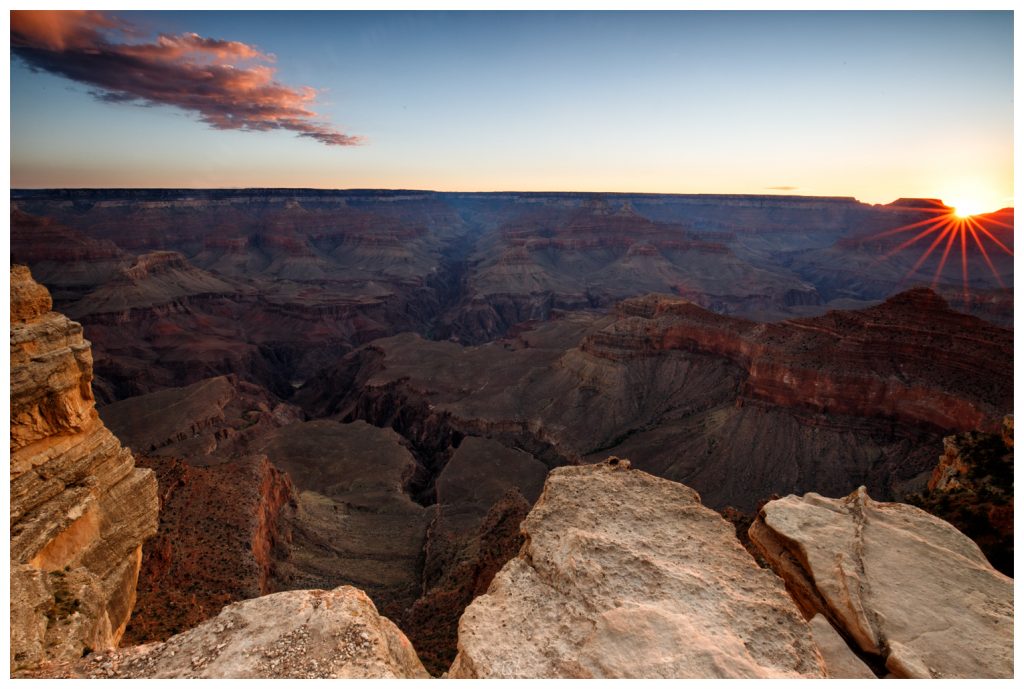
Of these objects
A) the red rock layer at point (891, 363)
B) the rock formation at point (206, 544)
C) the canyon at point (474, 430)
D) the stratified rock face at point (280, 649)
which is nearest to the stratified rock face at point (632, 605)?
the canyon at point (474, 430)

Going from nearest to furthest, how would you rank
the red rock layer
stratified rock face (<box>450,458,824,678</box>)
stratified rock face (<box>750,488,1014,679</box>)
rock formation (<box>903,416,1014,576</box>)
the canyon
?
stratified rock face (<box>450,458,824,678</box>) → stratified rock face (<box>750,488,1014,679</box>) → the canyon → rock formation (<box>903,416,1014,576</box>) → the red rock layer

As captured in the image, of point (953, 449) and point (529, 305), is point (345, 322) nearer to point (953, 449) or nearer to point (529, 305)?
point (529, 305)

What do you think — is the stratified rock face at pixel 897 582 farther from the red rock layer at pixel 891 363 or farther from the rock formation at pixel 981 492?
the red rock layer at pixel 891 363

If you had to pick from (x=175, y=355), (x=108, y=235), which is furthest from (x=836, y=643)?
(x=108, y=235)

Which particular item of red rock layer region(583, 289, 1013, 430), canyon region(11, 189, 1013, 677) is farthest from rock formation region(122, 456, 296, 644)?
red rock layer region(583, 289, 1013, 430)

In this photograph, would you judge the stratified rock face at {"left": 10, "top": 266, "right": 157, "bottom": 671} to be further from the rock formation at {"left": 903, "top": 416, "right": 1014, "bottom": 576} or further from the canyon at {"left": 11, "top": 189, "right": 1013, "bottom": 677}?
the rock formation at {"left": 903, "top": 416, "right": 1014, "bottom": 576}

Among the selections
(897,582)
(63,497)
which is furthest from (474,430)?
(897,582)
